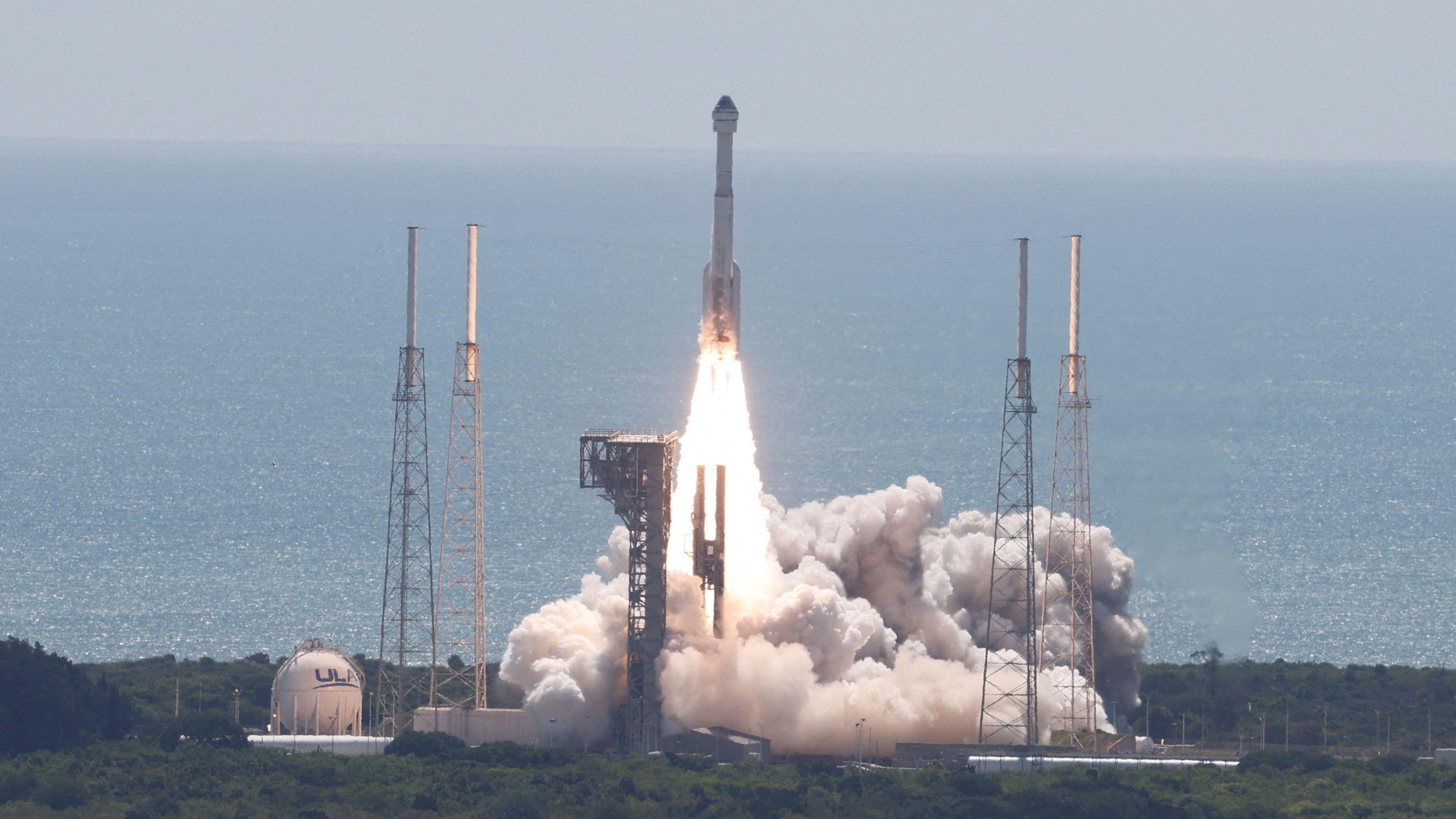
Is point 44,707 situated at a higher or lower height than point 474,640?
lower

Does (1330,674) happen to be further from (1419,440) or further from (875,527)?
(1419,440)

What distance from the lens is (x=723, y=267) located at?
83.8m

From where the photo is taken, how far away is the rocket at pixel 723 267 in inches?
3268

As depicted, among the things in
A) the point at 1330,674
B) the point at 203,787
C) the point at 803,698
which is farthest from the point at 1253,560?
the point at 203,787

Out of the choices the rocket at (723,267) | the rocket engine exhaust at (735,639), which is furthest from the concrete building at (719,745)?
the rocket at (723,267)

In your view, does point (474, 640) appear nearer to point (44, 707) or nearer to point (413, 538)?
point (413, 538)

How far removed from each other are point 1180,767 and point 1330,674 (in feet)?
89.2

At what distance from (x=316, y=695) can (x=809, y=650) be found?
15584mm

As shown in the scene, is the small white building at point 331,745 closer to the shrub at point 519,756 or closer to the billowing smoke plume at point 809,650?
the shrub at point 519,756

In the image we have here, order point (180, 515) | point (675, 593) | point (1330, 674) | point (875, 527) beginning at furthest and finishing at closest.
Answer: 1. point (180, 515)
2. point (1330, 674)
3. point (875, 527)
4. point (675, 593)

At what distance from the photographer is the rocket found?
83.0 meters

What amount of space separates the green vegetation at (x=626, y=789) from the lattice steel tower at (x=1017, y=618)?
11.0 feet

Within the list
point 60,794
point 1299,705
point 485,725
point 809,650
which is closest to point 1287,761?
point 809,650

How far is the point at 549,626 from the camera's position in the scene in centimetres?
8588
